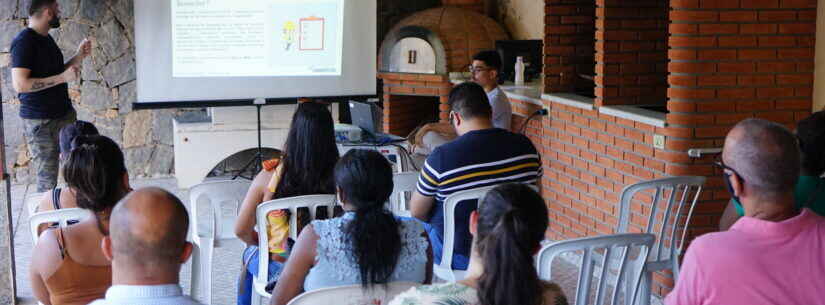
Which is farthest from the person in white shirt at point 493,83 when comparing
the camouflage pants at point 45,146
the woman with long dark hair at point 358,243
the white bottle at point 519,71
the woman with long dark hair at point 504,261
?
the woman with long dark hair at point 504,261

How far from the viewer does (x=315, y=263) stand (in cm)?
283

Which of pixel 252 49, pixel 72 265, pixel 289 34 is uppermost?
pixel 289 34

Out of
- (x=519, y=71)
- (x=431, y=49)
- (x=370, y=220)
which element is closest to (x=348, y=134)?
(x=519, y=71)

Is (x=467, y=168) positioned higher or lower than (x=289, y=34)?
lower

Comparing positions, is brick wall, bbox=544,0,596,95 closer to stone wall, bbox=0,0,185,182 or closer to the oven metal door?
the oven metal door

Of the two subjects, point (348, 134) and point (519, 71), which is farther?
point (519, 71)

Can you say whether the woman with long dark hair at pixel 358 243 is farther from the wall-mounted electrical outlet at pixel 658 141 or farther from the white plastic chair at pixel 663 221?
the wall-mounted electrical outlet at pixel 658 141

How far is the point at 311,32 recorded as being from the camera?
7.54 meters

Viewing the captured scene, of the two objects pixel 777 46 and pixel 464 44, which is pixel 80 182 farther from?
pixel 464 44

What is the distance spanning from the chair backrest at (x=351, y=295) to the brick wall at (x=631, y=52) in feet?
9.61

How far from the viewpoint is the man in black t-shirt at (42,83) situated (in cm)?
575

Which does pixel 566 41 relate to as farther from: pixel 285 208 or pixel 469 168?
pixel 285 208

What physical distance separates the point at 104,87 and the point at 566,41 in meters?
4.14

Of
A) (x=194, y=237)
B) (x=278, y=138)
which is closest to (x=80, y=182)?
Answer: (x=194, y=237)
